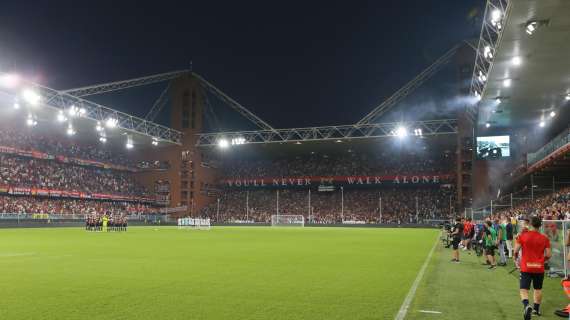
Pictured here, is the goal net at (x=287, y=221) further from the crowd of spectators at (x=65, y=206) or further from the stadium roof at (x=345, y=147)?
the crowd of spectators at (x=65, y=206)

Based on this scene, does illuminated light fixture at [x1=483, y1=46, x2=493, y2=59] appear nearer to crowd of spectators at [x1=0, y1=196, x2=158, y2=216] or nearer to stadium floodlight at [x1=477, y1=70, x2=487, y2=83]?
stadium floodlight at [x1=477, y1=70, x2=487, y2=83]

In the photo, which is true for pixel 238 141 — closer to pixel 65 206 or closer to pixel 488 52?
pixel 65 206

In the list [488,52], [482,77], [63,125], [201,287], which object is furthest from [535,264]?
[63,125]

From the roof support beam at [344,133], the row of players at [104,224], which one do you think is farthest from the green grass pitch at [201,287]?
the roof support beam at [344,133]

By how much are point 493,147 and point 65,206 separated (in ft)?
175

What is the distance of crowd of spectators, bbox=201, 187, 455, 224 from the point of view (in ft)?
224

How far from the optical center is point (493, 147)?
52688 millimetres

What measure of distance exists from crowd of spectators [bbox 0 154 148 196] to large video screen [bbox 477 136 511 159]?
50432 millimetres

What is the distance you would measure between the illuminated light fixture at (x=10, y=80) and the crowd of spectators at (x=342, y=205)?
38767 millimetres

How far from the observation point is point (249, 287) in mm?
10461

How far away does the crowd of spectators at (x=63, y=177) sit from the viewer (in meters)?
56.6

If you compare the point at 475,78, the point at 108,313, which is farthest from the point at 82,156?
the point at 108,313

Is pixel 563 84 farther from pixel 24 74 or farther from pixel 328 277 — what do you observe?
pixel 24 74

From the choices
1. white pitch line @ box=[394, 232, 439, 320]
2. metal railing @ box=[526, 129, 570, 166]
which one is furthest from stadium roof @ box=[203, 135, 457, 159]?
white pitch line @ box=[394, 232, 439, 320]
